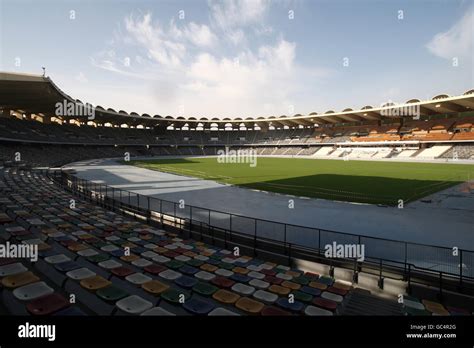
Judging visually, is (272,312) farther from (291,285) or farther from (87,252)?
(87,252)

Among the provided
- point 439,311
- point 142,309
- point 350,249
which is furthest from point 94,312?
point 350,249

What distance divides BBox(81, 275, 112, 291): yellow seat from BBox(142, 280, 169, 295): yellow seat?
0.77m

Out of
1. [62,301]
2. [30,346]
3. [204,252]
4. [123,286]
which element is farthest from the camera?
[204,252]

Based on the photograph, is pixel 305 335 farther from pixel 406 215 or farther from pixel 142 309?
pixel 406 215

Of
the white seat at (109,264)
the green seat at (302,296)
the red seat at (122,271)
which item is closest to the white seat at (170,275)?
the red seat at (122,271)

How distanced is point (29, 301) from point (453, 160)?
67357mm

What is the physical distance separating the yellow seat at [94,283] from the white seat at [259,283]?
3.33m

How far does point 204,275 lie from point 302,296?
2.56m

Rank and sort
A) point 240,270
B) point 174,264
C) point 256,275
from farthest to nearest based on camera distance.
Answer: point 174,264, point 240,270, point 256,275

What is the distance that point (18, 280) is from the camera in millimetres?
5801

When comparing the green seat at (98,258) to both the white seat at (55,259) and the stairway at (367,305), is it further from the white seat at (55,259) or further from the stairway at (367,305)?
the stairway at (367,305)

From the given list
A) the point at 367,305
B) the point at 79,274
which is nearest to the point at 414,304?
the point at 367,305

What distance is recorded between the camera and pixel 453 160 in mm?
54688

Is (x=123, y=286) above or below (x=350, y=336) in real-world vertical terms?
below
